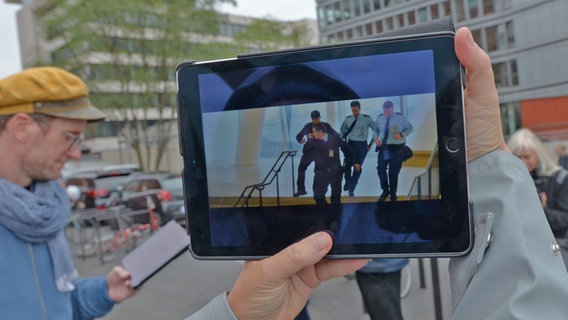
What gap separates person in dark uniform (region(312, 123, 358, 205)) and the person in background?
2.52 m

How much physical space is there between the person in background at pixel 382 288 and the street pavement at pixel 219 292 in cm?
76

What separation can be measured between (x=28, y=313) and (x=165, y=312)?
407 centimetres

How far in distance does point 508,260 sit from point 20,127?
1663mm

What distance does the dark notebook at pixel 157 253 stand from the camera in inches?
69.6

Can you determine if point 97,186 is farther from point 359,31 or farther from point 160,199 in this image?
point 359,31

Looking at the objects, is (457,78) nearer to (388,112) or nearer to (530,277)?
(388,112)

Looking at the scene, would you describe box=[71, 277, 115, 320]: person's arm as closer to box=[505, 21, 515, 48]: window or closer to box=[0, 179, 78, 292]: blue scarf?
box=[0, 179, 78, 292]: blue scarf

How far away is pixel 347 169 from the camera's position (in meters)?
Result: 0.84

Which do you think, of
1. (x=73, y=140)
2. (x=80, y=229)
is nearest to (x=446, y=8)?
(x=73, y=140)

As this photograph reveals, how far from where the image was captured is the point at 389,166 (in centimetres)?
82

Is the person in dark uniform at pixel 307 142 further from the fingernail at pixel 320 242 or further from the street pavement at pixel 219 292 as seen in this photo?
the street pavement at pixel 219 292

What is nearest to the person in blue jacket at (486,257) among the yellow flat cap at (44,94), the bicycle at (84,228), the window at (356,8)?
the window at (356,8)

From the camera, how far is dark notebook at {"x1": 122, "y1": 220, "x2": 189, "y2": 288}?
5.80ft

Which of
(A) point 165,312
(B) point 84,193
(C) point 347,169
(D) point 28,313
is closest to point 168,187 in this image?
(B) point 84,193
